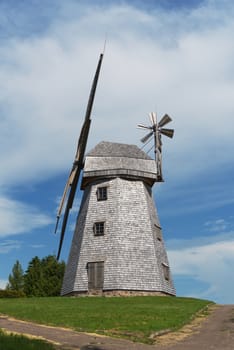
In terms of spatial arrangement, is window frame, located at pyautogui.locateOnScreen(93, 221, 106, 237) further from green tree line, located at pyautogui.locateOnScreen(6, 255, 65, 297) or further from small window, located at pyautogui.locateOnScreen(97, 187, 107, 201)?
green tree line, located at pyautogui.locateOnScreen(6, 255, 65, 297)

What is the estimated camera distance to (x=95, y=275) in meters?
32.4

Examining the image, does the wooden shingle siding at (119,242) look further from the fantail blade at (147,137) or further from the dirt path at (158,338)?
the dirt path at (158,338)

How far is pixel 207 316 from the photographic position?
79.9 feet

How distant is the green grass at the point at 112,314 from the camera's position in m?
18.8

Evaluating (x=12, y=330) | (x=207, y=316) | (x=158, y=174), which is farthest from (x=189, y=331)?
(x=158, y=174)

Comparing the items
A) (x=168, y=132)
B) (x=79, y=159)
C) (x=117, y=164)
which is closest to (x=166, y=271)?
(x=117, y=164)

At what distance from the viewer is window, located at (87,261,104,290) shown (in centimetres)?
3222

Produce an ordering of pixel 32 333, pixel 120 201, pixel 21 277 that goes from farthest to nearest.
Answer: pixel 21 277, pixel 120 201, pixel 32 333

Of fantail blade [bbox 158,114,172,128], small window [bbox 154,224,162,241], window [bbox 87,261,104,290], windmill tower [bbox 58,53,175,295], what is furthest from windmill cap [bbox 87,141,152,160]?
window [bbox 87,261,104,290]

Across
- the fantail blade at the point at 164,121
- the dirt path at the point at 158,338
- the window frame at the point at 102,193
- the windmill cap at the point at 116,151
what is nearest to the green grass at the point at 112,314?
the dirt path at the point at 158,338

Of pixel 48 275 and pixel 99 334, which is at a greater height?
pixel 48 275

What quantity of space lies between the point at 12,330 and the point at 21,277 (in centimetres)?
5191

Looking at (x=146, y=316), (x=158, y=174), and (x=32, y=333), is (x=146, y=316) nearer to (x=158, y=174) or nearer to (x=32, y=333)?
(x=32, y=333)

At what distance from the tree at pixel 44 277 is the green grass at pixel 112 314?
83.1ft
